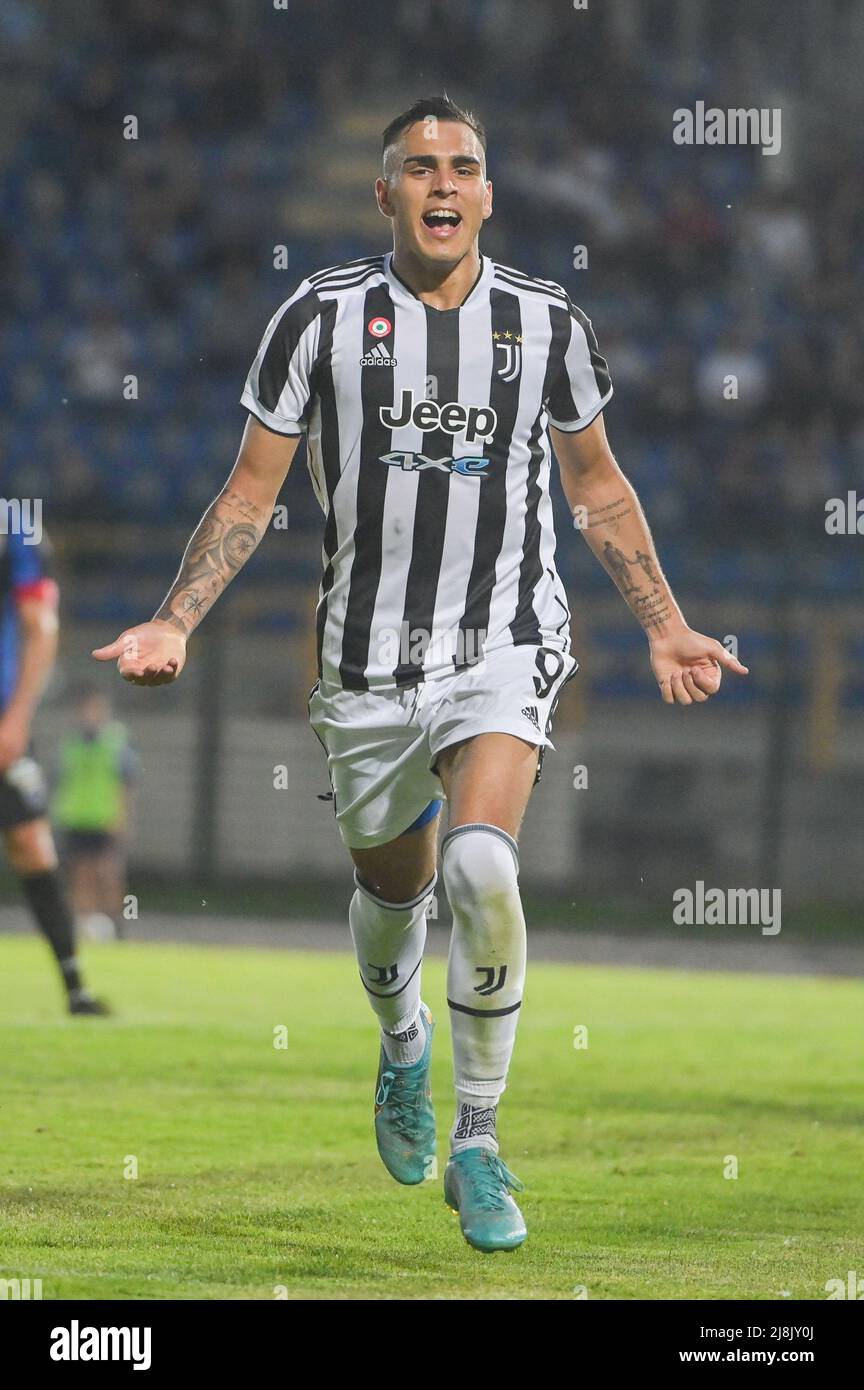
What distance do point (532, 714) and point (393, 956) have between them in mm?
975

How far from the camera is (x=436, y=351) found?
478 centimetres

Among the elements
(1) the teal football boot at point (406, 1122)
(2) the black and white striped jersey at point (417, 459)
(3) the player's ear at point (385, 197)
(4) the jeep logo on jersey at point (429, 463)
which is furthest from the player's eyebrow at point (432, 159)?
(1) the teal football boot at point (406, 1122)

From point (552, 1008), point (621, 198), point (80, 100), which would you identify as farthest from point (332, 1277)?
point (80, 100)

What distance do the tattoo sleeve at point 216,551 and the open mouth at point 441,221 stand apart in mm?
762

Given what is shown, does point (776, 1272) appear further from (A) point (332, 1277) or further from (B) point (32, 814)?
(B) point (32, 814)

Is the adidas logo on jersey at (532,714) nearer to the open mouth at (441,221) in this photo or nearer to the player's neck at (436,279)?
the player's neck at (436,279)

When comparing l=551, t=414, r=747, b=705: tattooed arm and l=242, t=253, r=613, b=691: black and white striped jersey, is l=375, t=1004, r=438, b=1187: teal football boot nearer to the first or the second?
l=242, t=253, r=613, b=691: black and white striped jersey

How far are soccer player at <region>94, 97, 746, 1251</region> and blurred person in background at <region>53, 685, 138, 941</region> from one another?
358 inches

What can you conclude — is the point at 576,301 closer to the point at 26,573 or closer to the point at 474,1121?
the point at 26,573

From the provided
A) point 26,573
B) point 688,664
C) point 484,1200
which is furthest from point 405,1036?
point 26,573

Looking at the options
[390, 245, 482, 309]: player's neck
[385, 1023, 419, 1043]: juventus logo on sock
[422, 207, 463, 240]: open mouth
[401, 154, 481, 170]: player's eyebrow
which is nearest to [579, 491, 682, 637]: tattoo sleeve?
[390, 245, 482, 309]: player's neck

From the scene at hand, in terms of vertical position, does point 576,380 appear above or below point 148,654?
above

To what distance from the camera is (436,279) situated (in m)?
4.84

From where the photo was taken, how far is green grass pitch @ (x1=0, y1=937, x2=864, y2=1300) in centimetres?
417
